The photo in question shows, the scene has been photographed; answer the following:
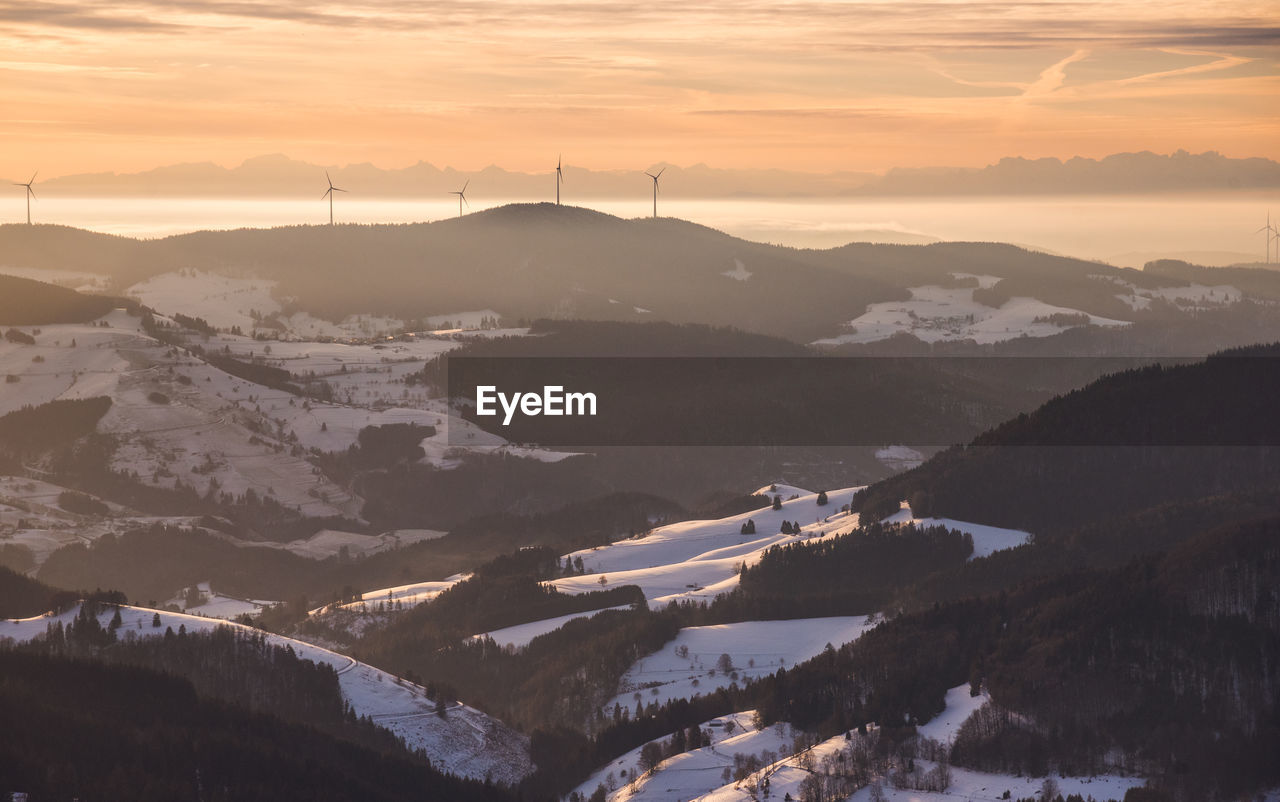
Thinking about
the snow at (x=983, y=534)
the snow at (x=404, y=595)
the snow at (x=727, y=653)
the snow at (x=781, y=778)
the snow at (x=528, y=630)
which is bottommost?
the snow at (x=404, y=595)

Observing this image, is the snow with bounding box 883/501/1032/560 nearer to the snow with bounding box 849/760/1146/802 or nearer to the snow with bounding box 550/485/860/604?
the snow with bounding box 550/485/860/604

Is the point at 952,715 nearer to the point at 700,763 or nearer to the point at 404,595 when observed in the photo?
the point at 700,763

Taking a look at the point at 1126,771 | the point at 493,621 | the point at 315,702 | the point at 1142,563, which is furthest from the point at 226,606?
the point at 1126,771

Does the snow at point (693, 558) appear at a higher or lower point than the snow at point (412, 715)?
lower

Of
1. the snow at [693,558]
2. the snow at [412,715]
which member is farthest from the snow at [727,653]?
the snow at [412,715]

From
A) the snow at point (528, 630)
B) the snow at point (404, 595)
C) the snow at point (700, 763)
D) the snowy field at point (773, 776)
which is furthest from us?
the snow at point (404, 595)

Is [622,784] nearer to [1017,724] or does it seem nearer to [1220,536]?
[1017,724]

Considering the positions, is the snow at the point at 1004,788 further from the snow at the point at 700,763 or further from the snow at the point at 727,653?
the snow at the point at 727,653
